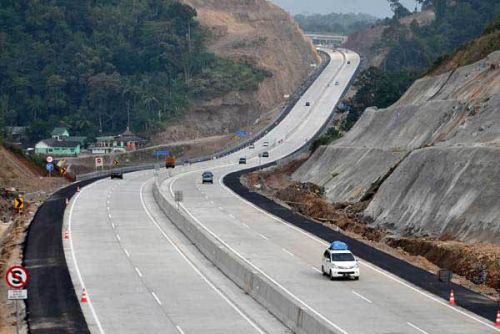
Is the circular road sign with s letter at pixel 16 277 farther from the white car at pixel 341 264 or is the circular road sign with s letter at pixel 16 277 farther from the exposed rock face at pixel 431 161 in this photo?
the exposed rock face at pixel 431 161

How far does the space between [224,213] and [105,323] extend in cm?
3824

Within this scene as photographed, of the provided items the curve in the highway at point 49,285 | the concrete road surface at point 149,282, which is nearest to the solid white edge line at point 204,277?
the concrete road surface at point 149,282

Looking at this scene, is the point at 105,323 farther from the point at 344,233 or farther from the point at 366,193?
the point at 366,193

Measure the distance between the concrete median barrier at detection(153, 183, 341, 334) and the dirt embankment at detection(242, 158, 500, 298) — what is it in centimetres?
896

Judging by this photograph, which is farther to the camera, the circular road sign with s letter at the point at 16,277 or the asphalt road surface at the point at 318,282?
the asphalt road surface at the point at 318,282

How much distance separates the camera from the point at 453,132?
7075 centimetres

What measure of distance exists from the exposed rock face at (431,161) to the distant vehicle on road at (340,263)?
840 centimetres

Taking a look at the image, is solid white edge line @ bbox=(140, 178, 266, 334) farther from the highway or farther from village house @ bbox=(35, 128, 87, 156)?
village house @ bbox=(35, 128, 87, 156)

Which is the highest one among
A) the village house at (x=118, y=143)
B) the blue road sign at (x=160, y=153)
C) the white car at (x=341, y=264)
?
the white car at (x=341, y=264)

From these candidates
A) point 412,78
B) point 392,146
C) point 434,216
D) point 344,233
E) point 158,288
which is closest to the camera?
point 158,288

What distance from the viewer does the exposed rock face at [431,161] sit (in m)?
54.0

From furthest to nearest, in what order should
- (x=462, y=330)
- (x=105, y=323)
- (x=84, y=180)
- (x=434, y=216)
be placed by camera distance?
(x=84, y=180)
(x=434, y=216)
(x=105, y=323)
(x=462, y=330)

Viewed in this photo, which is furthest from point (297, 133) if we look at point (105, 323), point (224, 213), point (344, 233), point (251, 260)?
point (105, 323)

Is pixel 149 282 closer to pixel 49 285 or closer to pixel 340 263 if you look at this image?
pixel 49 285
